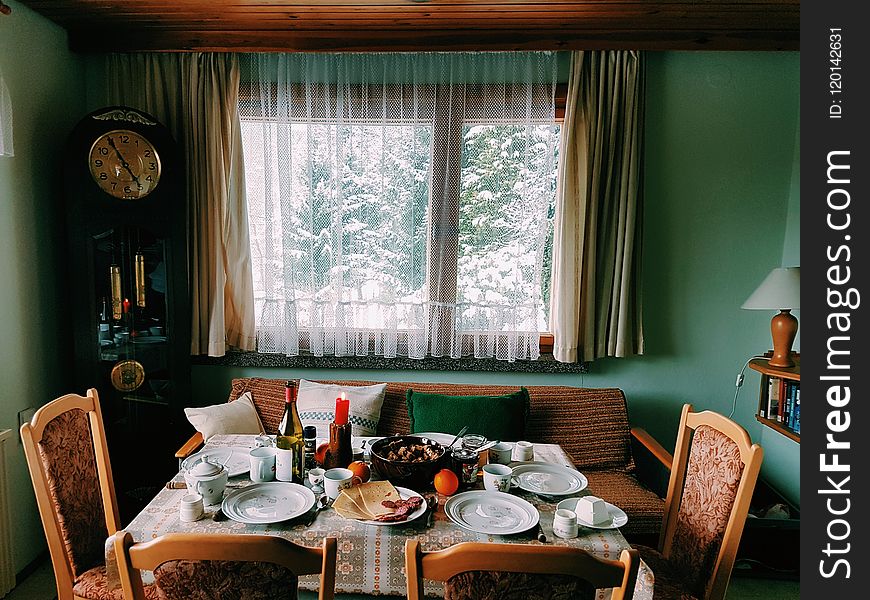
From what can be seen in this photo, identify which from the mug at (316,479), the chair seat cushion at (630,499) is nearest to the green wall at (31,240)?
the mug at (316,479)

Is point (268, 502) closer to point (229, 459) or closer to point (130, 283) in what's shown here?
point (229, 459)

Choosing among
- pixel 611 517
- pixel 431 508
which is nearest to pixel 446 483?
pixel 431 508

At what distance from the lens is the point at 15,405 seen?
2629mm

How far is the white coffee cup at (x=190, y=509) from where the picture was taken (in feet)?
5.33

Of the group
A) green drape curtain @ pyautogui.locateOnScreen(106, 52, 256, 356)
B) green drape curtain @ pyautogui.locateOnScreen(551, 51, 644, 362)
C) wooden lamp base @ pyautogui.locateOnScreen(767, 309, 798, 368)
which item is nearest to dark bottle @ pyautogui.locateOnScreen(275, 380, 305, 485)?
green drape curtain @ pyautogui.locateOnScreen(106, 52, 256, 356)

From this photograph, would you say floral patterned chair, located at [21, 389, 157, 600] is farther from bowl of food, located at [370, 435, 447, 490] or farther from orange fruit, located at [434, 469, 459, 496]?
orange fruit, located at [434, 469, 459, 496]

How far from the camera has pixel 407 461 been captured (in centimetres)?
190

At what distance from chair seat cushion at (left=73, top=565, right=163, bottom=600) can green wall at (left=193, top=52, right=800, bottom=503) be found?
1.52 m

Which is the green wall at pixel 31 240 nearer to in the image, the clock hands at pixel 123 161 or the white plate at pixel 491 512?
the clock hands at pixel 123 161

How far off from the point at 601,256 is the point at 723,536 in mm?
1616

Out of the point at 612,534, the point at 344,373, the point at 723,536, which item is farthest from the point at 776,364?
the point at 344,373

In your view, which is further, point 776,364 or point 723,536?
point 776,364

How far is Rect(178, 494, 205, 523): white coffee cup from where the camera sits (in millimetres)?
1626
